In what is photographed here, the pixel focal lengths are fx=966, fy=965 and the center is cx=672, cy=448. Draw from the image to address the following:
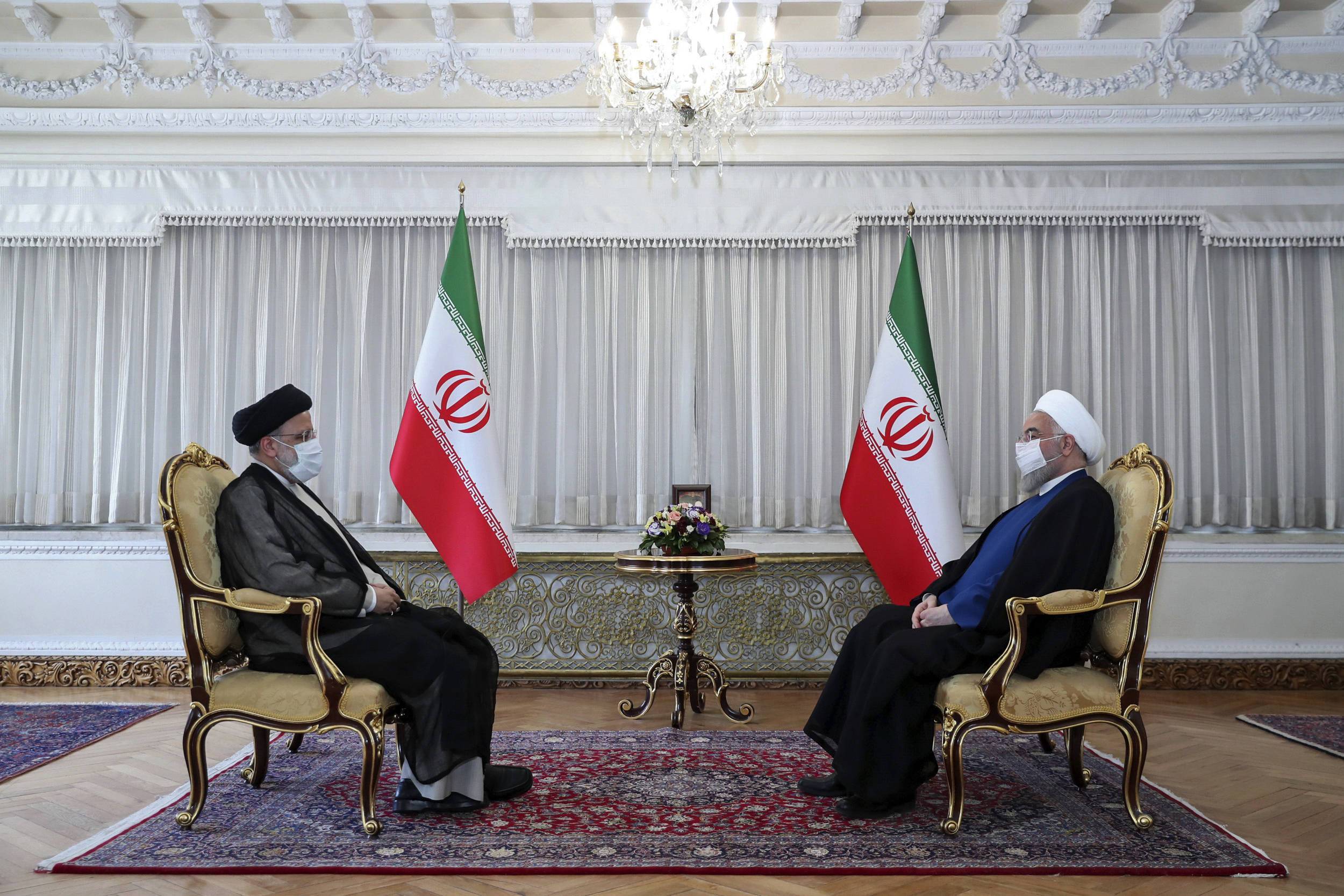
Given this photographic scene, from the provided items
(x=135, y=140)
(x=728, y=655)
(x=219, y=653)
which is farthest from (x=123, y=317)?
(x=728, y=655)

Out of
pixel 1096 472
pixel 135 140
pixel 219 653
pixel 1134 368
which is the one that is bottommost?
pixel 219 653

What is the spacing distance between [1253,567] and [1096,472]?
1058mm

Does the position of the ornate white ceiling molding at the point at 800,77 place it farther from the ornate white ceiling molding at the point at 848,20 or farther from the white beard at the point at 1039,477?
the white beard at the point at 1039,477

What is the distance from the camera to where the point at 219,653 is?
3.39m

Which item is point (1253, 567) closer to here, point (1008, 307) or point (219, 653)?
point (1008, 307)

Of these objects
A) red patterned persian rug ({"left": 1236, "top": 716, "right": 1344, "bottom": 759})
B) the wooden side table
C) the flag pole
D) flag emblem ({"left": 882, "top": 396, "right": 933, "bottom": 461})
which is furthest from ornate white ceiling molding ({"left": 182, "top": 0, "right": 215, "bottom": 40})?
red patterned persian rug ({"left": 1236, "top": 716, "right": 1344, "bottom": 759})

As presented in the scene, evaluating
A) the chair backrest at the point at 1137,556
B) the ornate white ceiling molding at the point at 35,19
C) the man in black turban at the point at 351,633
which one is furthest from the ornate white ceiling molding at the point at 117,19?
the chair backrest at the point at 1137,556

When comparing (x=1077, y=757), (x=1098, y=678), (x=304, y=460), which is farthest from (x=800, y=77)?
(x=1077, y=757)

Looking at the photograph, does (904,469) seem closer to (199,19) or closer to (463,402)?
(463,402)

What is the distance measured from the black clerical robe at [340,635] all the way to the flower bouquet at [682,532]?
1.50 m

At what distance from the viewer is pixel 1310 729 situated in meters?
4.79

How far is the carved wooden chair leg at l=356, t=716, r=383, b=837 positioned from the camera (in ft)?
10.4

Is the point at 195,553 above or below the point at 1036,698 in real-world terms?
above

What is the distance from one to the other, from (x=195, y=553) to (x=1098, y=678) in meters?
3.15
